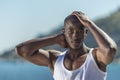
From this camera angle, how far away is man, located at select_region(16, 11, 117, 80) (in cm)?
225

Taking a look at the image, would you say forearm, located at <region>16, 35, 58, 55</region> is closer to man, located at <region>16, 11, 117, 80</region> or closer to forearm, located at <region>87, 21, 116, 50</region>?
man, located at <region>16, 11, 117, 80</region>

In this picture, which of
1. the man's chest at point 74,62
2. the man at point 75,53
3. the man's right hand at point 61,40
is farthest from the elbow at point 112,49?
the man's right hand at point 61,40

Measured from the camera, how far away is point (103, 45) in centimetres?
223

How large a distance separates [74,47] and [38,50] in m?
0.22

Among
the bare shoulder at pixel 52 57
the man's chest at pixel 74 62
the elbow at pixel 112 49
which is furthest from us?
the bare shoulder at pixel 52 57

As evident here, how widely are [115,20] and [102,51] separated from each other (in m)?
39.2

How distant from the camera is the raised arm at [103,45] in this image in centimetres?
221

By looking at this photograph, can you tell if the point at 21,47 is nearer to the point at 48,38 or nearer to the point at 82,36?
the point at 48,38

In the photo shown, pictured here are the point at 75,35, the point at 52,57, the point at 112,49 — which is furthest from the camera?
the point at 52,57

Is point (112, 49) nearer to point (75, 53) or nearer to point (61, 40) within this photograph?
point (75, 53)

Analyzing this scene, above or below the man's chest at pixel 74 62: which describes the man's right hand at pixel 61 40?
above

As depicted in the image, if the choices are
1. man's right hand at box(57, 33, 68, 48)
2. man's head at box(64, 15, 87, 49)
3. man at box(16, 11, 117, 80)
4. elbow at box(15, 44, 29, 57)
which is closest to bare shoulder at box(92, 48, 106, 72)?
man at box(16, 11, 117, 80)

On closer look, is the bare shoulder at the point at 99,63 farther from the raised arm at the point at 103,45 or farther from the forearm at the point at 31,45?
the forearm at the point at 31,45

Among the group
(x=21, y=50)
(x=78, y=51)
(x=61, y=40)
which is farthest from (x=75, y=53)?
(x=21, y=50)
